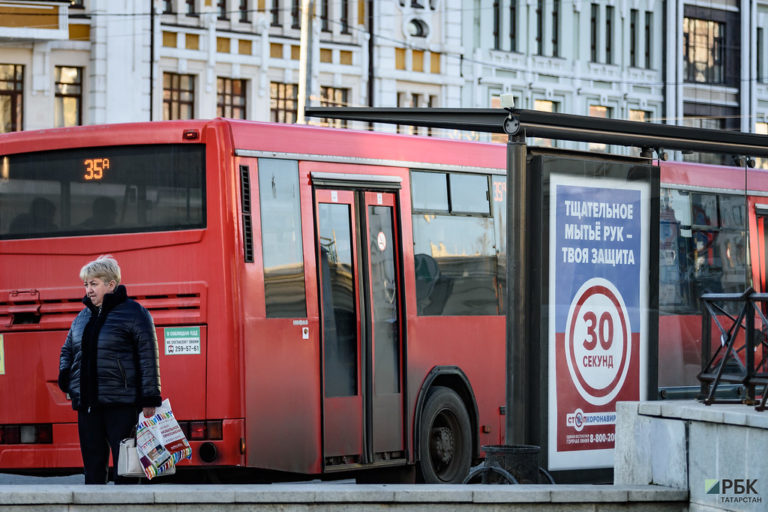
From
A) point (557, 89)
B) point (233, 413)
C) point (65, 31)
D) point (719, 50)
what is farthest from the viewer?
point (719, 50)

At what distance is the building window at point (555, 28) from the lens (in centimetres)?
5756

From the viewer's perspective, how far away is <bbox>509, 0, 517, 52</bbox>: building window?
56.3m

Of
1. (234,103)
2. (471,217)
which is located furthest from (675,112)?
(471,217)

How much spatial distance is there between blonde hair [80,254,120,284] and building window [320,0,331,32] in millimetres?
40329

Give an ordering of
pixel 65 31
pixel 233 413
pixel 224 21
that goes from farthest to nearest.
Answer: pixel 224 21 → pixel 65 31 → pixel 233 413

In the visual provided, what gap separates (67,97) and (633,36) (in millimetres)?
23220

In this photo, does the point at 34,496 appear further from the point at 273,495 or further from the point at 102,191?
the point at 102,191

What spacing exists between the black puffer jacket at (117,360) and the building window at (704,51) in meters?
51.4

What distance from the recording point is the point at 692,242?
1573 cm

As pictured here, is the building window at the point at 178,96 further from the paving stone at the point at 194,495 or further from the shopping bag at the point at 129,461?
the paving stone at the point at 194,495

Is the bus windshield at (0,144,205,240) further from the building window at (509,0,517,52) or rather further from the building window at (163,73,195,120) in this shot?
the building window at (509,0,517,52)

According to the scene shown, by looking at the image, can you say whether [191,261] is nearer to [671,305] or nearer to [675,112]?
[671,305]

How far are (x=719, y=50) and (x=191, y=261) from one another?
5105cm

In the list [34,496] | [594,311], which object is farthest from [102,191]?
[34,496]
